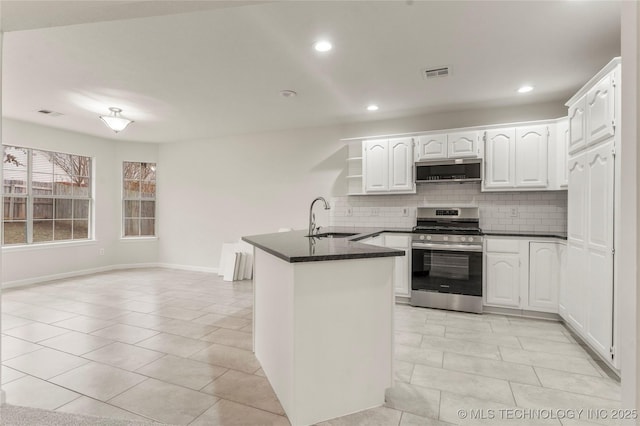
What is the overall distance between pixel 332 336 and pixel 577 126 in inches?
126

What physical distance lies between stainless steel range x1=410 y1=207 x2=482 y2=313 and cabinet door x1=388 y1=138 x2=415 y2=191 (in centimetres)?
71

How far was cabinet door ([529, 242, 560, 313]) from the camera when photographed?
150 inches

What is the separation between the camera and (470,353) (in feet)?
9.65

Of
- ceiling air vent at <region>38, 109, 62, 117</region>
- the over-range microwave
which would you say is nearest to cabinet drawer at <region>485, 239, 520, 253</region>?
the over-range microwave

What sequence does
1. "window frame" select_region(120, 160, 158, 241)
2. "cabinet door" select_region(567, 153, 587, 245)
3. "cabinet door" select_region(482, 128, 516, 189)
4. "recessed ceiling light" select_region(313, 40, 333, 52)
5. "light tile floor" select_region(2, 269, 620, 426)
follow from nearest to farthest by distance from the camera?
"light tile floor" select_region(2, 269, 620, 426) → "recessed ceiling light" select_region(313, 40, 333, 52) → "cabinet door" select_region(567, 153, 587, 245) → "cabinet door" select_region(482, 128, 516, 189) → "window frame" select_region(120, 160, 158, 241)

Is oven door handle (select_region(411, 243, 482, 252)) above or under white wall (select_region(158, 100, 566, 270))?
under

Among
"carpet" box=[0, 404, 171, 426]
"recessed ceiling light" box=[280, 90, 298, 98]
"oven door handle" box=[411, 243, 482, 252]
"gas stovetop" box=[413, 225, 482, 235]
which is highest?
"recessed ceiling light" box=[280, 90, 298, 98]

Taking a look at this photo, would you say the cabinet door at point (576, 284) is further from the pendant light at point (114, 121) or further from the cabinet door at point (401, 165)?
the pendant light at point (114, 121)

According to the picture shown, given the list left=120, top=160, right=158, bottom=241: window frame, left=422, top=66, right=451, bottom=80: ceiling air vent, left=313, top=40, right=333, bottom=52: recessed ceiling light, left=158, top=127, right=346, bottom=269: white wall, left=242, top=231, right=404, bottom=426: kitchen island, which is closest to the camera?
left=242, top=231, right=404, bottom=426: kitchen island

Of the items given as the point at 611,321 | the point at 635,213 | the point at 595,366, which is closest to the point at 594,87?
the point at 611,321

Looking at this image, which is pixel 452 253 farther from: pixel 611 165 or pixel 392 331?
pixel 392 331

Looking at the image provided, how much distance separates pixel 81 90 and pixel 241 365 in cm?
385

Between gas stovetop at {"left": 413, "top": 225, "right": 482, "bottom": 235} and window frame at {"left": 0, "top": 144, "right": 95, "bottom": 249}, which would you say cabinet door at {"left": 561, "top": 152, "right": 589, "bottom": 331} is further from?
window frame at {"left": 0, "top": 144, "right": 95, "bottom": 249}

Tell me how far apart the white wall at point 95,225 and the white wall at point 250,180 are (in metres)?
0.61
